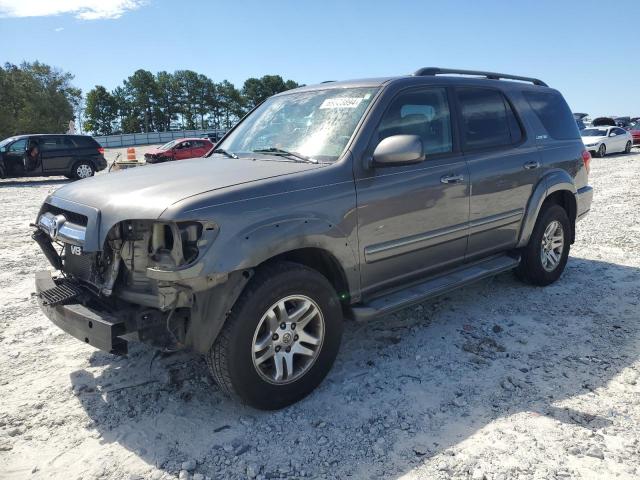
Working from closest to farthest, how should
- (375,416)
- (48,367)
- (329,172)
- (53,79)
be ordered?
(375,416) < (329,172) < (48,367) < (53,79)

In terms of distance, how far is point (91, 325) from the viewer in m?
2.79

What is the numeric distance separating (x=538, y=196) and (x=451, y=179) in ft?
4.56

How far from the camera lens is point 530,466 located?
8.38ft

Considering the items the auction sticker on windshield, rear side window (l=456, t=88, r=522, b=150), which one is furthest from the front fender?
rear side window (l=456, t=88, r=522, b=150)

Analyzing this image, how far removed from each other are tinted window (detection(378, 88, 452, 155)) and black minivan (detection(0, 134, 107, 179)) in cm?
1603

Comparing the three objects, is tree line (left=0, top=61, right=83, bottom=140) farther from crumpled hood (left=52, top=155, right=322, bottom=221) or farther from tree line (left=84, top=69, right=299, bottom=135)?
crumpled hood (left=52, top=155, right=322, bottom=221)

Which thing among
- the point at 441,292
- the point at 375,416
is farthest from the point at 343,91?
the point at 375,416

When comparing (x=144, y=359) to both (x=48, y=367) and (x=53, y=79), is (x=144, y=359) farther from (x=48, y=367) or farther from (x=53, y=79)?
(x=53, y=79)

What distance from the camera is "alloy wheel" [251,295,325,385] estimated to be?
2.98m

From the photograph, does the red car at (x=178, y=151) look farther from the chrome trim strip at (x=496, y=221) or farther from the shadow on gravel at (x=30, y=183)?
the chrome trim strip at (x=496, y=221)

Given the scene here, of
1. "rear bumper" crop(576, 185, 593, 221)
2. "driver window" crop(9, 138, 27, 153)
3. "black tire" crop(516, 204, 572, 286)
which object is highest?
"driver window" crop(9, 138, 27, 153)

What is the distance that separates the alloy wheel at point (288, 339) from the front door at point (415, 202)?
525 millimetres

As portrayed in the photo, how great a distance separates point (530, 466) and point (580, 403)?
785 mm

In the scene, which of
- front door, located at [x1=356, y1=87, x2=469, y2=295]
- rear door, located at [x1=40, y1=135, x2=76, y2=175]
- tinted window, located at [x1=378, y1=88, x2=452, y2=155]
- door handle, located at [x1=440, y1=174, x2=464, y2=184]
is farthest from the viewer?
rear door, located at [x1=40, y1=135, x2=76, y2=175]
